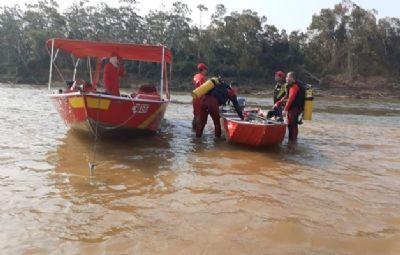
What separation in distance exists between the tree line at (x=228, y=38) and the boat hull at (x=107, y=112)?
4180 cm

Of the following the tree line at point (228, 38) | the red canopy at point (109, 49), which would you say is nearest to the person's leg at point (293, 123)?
the red canopy at point (109, 49)

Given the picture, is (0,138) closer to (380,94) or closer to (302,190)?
(302,190)

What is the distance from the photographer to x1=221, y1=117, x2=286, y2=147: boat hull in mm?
9273

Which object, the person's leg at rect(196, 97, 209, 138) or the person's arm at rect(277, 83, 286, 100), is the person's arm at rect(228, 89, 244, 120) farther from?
the person's arm at rect(277, 83, 286, 100)

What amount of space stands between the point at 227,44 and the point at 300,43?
1010cm

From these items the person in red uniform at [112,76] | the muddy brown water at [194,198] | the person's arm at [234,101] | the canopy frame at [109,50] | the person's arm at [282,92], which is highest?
the canopy frame at [109,50]

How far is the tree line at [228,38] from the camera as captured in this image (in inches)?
2151

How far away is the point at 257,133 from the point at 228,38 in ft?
157

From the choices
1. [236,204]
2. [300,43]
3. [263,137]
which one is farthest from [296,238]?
[300,43]

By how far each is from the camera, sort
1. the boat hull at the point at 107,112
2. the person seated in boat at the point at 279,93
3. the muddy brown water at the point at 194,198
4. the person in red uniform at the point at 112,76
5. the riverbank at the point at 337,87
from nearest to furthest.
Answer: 1. the muddy brown water at the point at 194,198
2. the boat hull at the point at 107,112
3. the person in red uniform at the point at 112,76
4. the person seated in boat at the point at 279,93
5. the riverbank at the point at 337,87

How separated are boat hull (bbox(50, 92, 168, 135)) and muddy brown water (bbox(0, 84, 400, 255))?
387 mm

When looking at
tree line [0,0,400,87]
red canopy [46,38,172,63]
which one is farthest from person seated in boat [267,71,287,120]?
tree line [0,0,400,87]

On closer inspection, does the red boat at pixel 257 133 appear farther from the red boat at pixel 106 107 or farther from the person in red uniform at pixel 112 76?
the person in red uniform at pixel 112 76

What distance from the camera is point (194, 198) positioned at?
19.7 feet
